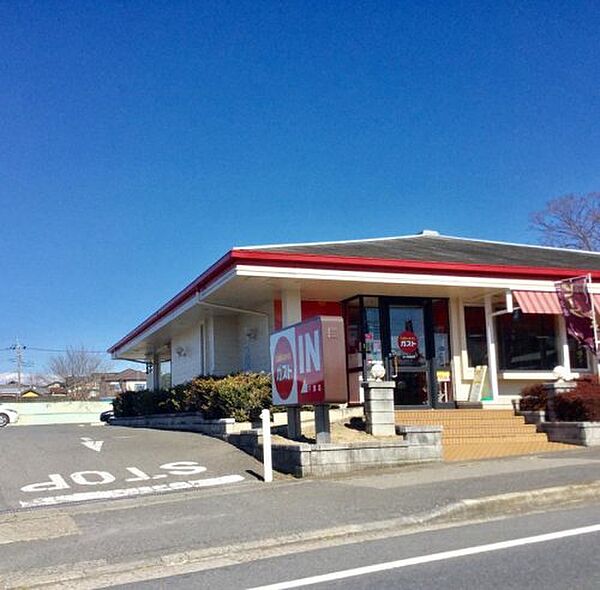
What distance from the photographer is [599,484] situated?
9.17 meters

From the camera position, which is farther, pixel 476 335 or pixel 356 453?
pixel 476 335

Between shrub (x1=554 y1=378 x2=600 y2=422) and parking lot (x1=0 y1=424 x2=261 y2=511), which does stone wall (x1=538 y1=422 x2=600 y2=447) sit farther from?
parking lot (x1=0 y1=424 x2=261 y2=511)

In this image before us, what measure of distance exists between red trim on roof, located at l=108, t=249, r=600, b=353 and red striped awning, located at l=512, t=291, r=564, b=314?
1.29 feet

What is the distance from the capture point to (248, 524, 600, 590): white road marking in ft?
18.4

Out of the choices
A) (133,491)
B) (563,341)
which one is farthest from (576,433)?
(133,491)

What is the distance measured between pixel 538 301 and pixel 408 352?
3.32 m

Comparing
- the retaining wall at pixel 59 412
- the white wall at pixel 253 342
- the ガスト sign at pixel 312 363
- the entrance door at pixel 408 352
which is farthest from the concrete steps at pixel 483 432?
the retaining wall at pixel 59 412

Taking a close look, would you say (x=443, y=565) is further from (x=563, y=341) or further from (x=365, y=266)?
(x=563, y=341)

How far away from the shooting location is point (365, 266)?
1529 cm

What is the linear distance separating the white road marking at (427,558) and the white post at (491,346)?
10.1 m

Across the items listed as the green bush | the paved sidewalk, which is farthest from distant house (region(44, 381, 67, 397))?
the paved sidewalk

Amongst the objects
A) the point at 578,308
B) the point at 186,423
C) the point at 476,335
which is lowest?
the point at 186,423

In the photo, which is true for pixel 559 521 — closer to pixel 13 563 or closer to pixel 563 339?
pixel 13 563

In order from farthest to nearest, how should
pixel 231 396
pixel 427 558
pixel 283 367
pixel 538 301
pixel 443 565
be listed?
Result: 1. pixel 538 301
2. pixel 231 396
3. pixel 283 367
4. pixel 427 558
5. pixel 443 565
